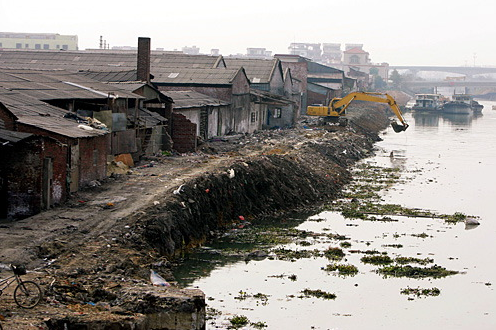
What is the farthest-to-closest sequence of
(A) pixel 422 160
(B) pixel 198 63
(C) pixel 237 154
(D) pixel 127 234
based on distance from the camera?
1. (B) pixel 198 63
2. (A) pixel 422 160
3. (C) pixel 237 154
4. (D) pixel 127 234

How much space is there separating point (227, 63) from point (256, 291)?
3819cm

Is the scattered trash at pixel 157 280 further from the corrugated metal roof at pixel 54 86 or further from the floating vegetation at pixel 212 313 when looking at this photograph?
the corrugated metal roof at pixel 54 86

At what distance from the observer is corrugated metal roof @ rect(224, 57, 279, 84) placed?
51.7 meters

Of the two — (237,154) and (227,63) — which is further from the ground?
(227,63)

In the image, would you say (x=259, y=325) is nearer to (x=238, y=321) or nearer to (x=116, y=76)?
(x=238, y=321)

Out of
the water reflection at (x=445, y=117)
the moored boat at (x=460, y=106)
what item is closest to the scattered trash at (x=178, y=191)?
the water reflection at (x=445, y=117)

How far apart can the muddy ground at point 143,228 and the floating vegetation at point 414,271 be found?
16.8ft

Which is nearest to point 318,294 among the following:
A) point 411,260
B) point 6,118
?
point 411,260

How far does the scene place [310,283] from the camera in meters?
16.9

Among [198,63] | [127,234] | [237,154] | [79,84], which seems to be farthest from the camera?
[198,63]

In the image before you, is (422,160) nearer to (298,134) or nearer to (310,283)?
(298,134)

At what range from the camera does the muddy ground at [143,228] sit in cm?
1252

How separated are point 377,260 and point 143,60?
17.4m

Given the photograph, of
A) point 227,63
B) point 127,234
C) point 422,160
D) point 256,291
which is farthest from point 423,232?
point 227,63
